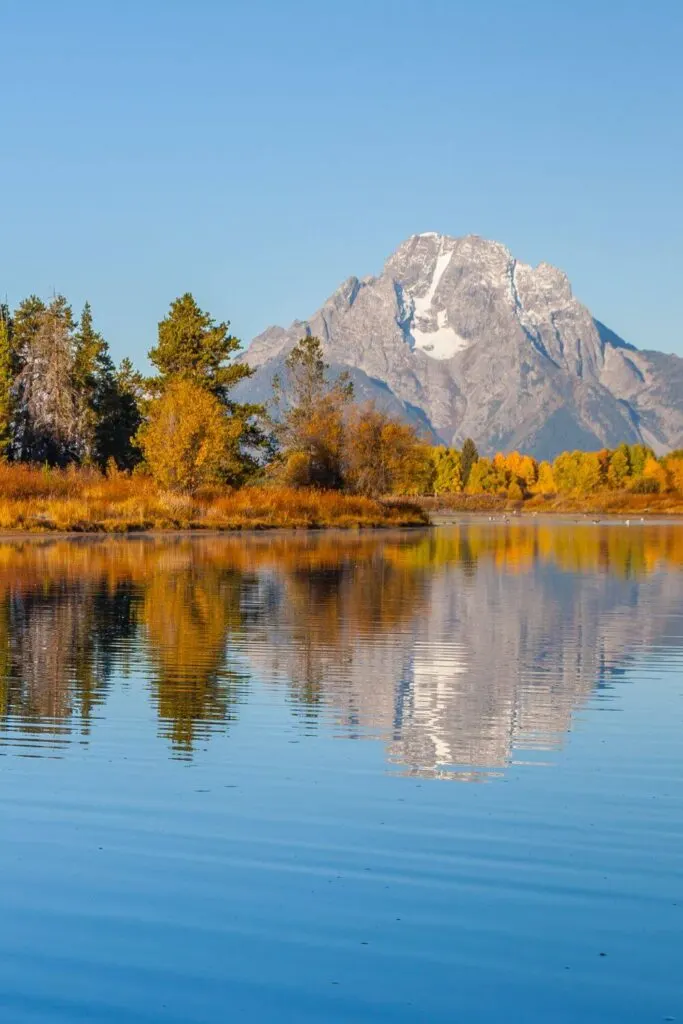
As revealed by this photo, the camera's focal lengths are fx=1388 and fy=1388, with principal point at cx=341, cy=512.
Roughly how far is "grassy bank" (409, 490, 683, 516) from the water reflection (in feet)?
405

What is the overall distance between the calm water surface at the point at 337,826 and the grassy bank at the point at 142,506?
33910 millimetres

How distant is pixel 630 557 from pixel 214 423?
2720 cm

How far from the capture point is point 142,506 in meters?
61.3

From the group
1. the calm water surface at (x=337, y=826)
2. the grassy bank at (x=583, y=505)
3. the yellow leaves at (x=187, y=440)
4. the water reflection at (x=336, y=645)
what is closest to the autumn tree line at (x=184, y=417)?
the yellow leaves at (x=187, y=440)

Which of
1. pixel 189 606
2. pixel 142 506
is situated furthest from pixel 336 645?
pixel 142 506

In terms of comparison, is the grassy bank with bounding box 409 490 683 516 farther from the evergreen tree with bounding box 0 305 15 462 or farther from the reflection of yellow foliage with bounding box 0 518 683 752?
the reflection of yellow foliage with bounding box 0 518 683 752

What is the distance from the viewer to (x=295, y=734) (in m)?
12.3

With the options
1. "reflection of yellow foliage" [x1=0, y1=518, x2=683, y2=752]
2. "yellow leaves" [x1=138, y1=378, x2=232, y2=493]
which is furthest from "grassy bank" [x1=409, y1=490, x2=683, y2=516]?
"reflection of yellow foliage" [x1=0, y1=518, x2=683, y2=752]

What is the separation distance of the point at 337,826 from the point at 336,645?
10.3 meters

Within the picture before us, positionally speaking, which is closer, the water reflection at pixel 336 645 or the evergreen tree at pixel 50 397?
the water reflection at pixel 336 645

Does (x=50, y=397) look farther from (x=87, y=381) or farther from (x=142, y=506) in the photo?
(x=142, y=506)

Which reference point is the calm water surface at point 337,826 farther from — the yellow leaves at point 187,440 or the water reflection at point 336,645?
the yellow leaves at point 187,440

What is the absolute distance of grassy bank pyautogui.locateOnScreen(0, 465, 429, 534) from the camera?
178 ft

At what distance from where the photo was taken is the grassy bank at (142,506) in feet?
178
